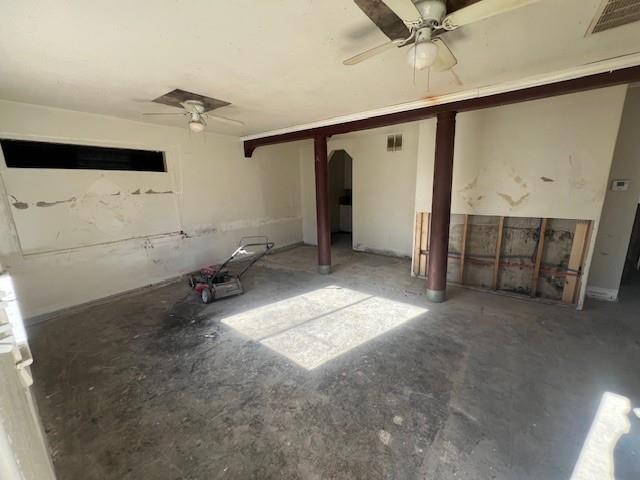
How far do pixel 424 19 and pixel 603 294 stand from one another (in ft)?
13.8

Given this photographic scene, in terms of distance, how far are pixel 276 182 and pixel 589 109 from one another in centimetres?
524

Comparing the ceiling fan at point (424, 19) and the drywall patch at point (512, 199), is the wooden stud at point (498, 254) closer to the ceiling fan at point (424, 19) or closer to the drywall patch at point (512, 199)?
the drywall patch at point (512, 199)

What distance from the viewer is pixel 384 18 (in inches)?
66.9

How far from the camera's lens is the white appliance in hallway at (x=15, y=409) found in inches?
20.1

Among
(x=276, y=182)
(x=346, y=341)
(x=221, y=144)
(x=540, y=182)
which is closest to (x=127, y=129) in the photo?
(x=221, y=144)

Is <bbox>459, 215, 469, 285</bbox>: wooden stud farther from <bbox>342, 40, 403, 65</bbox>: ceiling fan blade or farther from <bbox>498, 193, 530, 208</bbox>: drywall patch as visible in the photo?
<bbox>342, 40, 403, 65</bbox>: ceiling fan blade

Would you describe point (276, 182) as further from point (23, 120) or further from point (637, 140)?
point (637, 140)

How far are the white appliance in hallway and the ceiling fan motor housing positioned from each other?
2.13 m

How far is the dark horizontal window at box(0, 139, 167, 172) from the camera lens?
10.4 ft

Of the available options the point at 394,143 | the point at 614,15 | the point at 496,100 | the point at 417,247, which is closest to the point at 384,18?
the point at 614,15

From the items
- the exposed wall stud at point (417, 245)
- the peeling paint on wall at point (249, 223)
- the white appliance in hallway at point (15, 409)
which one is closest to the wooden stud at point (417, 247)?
the exposed wall stud at point (417, 245)

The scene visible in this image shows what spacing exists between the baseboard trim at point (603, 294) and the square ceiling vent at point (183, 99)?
5326 mm

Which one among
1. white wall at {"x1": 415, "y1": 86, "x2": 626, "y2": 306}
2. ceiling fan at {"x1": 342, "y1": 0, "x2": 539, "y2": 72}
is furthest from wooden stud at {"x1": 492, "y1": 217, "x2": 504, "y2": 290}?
Answer: ceiling fan at {"x1": 342, "y1": 0, "x2": 539, "y2": 72}

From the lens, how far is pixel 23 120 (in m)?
3.13
